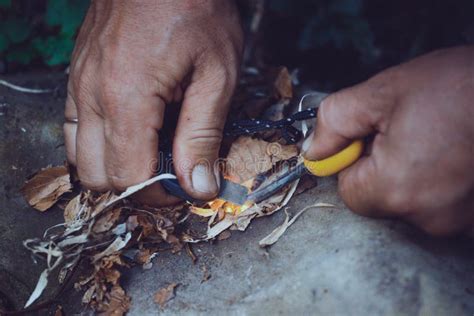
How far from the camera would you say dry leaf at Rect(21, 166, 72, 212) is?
7.05ft

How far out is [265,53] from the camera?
12.4 feet

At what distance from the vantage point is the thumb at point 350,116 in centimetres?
151

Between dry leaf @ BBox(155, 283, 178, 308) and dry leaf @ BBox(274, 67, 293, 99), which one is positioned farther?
dry leaf @ BBox(274, 67, 293, 99)

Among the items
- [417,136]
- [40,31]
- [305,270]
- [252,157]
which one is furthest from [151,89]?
[40,31]

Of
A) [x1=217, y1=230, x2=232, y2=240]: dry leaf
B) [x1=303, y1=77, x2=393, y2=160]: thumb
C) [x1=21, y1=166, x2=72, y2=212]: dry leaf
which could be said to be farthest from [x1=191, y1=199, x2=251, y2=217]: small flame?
[x1=21, y1=166, x2=72, y2=212]: dry leaf

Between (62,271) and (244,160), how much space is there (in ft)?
2.80

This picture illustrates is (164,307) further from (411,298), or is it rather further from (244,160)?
(411,298)

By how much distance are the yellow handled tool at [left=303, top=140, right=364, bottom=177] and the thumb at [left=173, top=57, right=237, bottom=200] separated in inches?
16.1

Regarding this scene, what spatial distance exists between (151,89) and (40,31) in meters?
1.51

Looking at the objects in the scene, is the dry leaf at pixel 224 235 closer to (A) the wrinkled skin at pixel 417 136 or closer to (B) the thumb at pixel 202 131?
(B) the thumb at pixel 202 131

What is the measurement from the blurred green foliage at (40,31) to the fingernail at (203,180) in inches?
57.1

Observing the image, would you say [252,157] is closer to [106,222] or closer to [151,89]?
[151,89]

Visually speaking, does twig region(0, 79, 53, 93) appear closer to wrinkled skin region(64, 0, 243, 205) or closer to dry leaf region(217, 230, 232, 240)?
wrinkled skin region(64, 0, 243, 205)

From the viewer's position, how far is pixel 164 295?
5.81 feet
